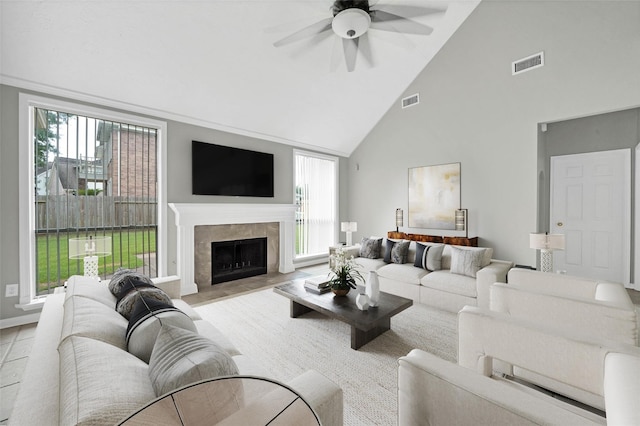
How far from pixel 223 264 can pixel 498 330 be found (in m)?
4.16

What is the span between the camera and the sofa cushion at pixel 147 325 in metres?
1.23

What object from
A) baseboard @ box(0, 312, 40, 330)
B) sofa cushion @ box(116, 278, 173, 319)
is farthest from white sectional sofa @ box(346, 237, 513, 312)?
baseboard @ box(0, 312, 40, 330)

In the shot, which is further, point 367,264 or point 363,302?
point 367,264

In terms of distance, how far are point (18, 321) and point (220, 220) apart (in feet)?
8.10

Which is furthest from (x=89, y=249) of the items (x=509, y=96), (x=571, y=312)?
(x=509, y=96)

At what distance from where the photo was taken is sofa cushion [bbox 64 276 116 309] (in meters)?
1.70

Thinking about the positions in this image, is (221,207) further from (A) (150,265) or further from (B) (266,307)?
(B) (266,307)

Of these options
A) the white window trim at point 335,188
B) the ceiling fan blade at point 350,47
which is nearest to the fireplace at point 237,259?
the white window trim at point 335,188

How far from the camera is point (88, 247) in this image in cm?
269

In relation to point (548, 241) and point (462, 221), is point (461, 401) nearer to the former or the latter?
point (548, 241)

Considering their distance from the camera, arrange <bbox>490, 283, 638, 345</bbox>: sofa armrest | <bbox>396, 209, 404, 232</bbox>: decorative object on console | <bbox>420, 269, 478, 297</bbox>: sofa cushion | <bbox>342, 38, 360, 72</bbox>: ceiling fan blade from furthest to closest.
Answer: <bbox>396, 209, 404, 232</bbox>: decorative object on console → <bbox>420, 269, 478, 297</bbox>: sofa cushion → <bbox>342, 38, 360, 72</bbox>: ceiling fan blade → <bbox>490, 283, 638, 345</bbox>: sofa armrest

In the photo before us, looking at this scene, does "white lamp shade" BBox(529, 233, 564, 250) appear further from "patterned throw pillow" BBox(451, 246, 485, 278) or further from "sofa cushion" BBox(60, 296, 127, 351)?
"sofa cushion" BBox(60, 296, 127, 351)

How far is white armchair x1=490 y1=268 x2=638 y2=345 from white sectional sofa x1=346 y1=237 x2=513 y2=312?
0.82 metres

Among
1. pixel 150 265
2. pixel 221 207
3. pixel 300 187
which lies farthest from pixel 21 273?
pixel 300 187
